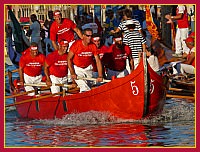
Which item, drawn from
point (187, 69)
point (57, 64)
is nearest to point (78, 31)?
point (57, 64)

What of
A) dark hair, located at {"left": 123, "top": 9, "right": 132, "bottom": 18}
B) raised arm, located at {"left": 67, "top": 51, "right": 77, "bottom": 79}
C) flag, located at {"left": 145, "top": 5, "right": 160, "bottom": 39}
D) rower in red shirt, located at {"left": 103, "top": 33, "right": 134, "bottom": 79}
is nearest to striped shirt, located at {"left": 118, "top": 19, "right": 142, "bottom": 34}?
dark hair, located at {"left": 123, "top": 9, "right": 132, "bottom": 18}

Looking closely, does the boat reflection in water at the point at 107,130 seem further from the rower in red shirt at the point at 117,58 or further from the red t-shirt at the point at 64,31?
the red t-shirt at the point at 64,31

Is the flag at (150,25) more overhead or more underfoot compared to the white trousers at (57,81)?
more overhead

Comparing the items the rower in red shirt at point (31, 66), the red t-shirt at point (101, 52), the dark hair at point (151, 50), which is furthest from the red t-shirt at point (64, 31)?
the dark hair at point (151, 50)

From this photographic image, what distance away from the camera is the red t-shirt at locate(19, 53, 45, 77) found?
22.6 m

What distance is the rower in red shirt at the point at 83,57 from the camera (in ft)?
70.8

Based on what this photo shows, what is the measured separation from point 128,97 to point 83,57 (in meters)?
1.55

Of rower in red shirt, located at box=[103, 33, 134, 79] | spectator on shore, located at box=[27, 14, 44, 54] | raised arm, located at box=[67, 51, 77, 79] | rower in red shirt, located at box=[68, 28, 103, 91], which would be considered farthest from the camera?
spectator on shore, located at box=[27, 14, 44, 54]

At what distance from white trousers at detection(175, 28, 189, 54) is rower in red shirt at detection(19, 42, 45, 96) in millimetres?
2869

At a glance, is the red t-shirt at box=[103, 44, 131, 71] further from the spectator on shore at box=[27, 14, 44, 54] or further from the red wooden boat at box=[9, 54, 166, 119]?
the spectator on shore at box=[27, 14, 44, 54]

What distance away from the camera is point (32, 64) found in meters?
22.8

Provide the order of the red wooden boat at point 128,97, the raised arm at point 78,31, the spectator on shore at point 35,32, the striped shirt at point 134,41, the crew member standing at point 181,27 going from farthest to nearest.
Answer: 1. the spectator on shore at point 35,32
2. the crew member standing at point 181,27
3. the striped shirt at point 134,41
4. the raised arm at point 78,31
5. the red wooden boat at point 128,97

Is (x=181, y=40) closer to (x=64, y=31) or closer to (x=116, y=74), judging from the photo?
(x=116, y=74)

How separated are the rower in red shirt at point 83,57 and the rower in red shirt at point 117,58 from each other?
1.67 ft
